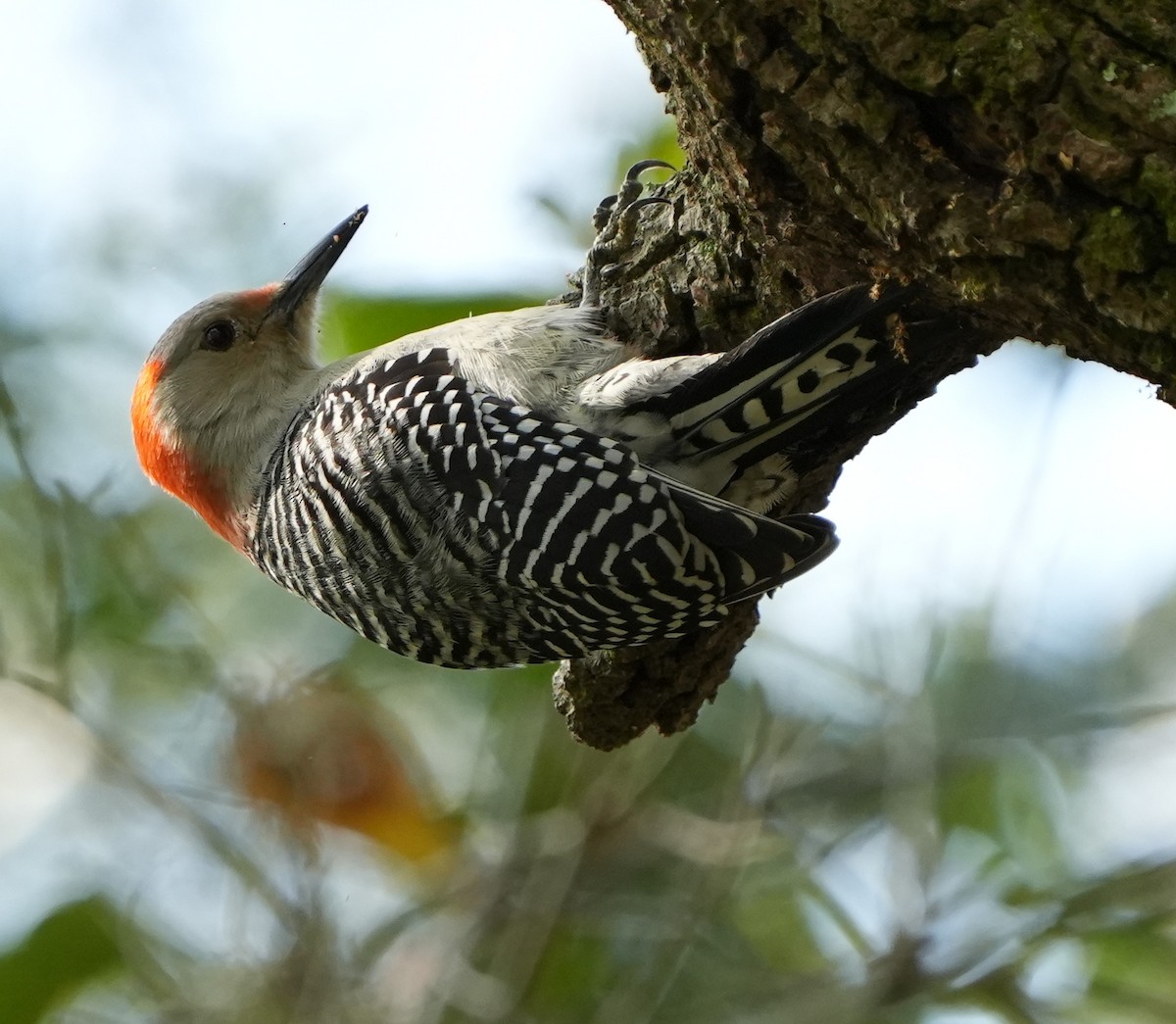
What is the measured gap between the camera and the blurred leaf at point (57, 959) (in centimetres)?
587

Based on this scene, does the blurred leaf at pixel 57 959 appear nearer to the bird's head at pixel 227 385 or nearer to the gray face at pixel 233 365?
the bird's head at pixel 227 385

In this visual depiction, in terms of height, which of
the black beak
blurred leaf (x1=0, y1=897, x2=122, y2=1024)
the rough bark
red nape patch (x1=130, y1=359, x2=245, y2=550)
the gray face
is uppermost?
the rough bark

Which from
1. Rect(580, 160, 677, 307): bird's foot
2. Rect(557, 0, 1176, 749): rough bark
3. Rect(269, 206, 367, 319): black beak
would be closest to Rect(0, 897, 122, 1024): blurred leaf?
Rect(269, 206, 367, 319): black beak

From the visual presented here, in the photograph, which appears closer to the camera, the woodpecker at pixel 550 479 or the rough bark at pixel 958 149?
the rough bark at pixel 958 149

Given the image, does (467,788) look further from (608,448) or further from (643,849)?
(608,448)

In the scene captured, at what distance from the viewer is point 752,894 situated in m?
6.41

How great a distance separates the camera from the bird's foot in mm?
3773

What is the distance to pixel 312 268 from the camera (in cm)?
463

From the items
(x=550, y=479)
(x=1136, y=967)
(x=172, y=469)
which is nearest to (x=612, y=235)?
(x=550, y=479)

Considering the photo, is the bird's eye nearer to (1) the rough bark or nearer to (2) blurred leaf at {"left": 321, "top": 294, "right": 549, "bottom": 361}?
(2) blurred leaf at {"left": 321, "top": 294, "right": 549, "bottom": 361}

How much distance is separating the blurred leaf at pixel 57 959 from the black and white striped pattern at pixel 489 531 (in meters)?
3.01

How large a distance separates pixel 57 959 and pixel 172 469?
2899 mm

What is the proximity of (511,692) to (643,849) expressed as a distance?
98 cm

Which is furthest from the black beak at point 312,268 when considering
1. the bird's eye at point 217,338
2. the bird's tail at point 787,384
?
the bird's tail at point 787,384
